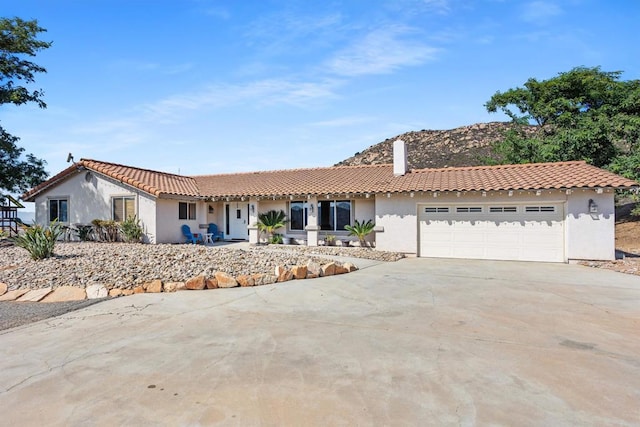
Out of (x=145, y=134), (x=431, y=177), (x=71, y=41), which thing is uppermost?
(x=71, y=41)

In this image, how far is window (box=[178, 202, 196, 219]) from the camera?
63.9ft

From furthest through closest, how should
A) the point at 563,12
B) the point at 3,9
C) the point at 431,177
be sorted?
the point at 3,9 → the point at 431,177 → the point at 563,12

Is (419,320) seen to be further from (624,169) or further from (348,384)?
(624,169)

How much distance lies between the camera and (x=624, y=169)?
20391 millimetres

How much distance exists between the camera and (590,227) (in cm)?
1323

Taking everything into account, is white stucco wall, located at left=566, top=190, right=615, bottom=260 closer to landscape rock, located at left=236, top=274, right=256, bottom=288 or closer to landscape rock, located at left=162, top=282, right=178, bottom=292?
landscape rock, located at left=236, top=274, right=256, bottom=288

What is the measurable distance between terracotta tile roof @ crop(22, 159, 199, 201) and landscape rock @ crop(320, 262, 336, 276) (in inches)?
414

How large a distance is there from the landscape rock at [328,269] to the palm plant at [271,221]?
855 cm

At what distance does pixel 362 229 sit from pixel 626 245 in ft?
49.1

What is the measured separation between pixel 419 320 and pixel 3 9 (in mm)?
26908

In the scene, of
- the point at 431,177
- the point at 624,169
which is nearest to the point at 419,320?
the point at 431,177

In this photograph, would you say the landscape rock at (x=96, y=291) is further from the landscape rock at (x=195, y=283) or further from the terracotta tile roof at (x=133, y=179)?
the terracotta tile roof at (x=133, y=179)

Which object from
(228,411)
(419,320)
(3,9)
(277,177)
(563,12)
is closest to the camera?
(228,411)

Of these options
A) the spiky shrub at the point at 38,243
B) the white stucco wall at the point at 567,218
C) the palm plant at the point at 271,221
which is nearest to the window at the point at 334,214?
the palm plant at the point at 271,221
